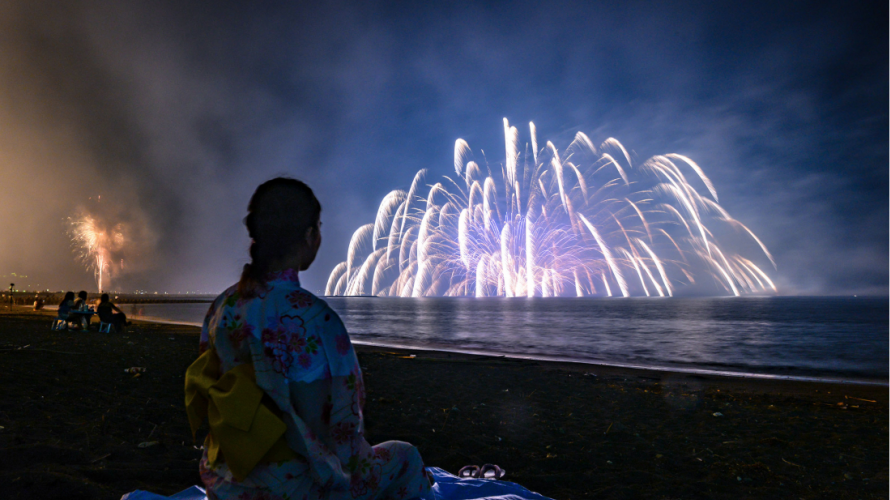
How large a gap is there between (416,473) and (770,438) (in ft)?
21.1

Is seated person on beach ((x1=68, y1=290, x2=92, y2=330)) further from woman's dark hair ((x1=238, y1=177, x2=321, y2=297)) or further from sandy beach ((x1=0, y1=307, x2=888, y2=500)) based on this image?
woman's dark hair ((x1=238, y1=177, x2=321, y2=297))

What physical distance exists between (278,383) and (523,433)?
526cm

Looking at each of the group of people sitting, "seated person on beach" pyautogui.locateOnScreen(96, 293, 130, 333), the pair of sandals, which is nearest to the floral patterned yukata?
the pair of sandals

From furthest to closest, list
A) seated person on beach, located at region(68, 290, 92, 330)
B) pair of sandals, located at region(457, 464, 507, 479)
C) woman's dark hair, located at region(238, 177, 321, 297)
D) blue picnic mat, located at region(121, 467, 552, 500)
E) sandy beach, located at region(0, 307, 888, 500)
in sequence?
seated person on beach, located at region(68, 290, 92, 330), sandy beach, located at region(0, 307, 888, 500), pair of sandals, located at region(457, 464, 507, 479), blue picnic mat, located at region(121, 467, 552, 500), woman's dark hair, located at region(238, 177, 321, 297)

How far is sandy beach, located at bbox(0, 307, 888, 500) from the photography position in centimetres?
437

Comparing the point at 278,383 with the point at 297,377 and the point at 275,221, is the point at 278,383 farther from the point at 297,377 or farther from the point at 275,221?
the point at 275,221

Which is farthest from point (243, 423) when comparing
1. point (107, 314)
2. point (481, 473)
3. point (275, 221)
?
point (107, 314)

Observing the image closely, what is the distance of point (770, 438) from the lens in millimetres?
6480

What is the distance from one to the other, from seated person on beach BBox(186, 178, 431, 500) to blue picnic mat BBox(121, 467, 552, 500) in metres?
1.40

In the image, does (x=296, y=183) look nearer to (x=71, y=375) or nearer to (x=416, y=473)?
(x=416, y=473)

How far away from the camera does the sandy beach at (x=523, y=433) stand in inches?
172

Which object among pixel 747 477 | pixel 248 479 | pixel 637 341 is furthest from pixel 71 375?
pixel 637 341

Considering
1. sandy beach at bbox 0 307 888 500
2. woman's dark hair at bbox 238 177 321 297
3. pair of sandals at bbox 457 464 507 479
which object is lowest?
sandy beach at bbox 0 307 888 500

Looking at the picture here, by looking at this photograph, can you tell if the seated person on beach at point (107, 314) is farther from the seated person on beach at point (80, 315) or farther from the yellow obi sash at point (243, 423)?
the yellow obi sash at point (243, 423)
